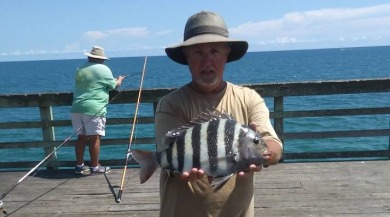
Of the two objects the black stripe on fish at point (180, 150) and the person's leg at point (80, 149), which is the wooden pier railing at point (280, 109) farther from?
the black stripe on fish at point (180, 150)

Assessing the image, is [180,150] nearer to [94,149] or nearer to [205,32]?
[205,32]

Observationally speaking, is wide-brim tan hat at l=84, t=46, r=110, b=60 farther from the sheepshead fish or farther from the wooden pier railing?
the sheepshead fish

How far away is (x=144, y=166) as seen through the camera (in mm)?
2260

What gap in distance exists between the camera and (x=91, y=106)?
19.7ft

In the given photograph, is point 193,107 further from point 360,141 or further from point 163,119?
point 360,141

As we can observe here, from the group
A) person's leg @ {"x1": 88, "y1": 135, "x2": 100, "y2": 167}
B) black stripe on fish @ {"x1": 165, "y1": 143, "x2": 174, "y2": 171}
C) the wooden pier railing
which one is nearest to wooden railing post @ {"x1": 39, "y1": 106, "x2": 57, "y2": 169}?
the wooden pier railing

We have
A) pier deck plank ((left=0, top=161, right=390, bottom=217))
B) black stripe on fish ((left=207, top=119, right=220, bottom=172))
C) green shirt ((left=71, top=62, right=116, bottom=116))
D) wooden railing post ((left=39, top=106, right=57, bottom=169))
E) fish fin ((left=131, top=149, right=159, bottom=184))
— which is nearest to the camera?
black stripe on fish ((left=207, top=119, right=220, bottom=172))

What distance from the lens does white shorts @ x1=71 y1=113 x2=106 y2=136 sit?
6.02m

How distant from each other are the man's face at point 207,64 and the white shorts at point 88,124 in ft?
12.7

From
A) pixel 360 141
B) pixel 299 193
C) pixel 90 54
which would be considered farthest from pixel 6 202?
pixel 360 141

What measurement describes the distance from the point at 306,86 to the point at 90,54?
293cm

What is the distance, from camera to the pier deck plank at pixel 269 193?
454cm

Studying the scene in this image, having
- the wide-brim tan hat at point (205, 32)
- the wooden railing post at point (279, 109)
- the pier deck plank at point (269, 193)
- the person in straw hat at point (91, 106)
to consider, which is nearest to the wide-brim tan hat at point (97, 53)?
the person in straw hat at point (91, 106)

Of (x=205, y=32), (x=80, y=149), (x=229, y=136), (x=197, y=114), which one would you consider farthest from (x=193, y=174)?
(x=80, y=149)
